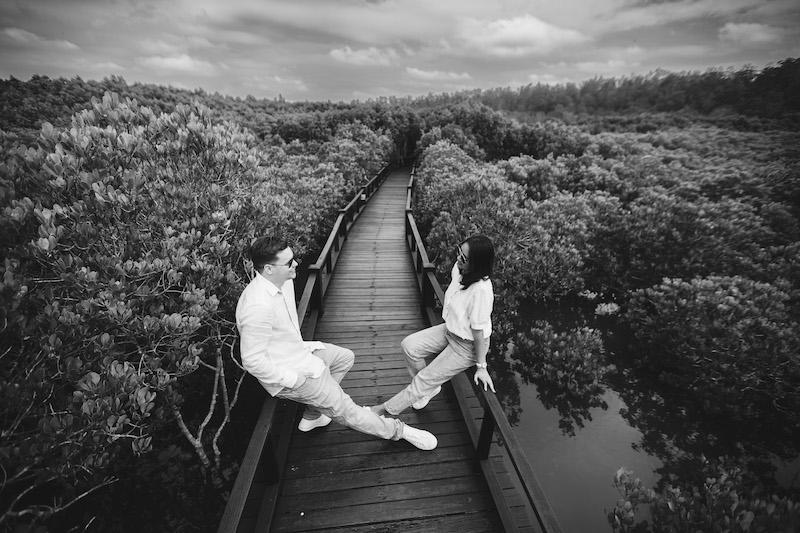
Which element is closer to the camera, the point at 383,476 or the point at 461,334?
the point at 461,334

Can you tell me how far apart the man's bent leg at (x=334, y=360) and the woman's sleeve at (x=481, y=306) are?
1.44m

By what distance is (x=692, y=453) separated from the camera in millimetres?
6191

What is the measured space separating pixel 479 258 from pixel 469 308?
53 centimetres

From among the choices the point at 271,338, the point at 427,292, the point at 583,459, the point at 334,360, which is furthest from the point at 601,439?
the point at 271,338

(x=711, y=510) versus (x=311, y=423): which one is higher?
(x=311, y=423)

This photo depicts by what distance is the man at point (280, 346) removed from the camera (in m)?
2.66

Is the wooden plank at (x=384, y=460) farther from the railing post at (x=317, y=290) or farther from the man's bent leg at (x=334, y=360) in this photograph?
the railing post at (x=317, y=290)

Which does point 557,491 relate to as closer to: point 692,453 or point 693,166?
point 692,453

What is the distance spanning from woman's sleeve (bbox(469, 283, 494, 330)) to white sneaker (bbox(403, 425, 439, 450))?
1.57m

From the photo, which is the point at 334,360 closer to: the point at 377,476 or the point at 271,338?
the point at 271,338

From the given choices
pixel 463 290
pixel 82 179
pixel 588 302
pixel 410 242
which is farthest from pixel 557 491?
pixel 82 179

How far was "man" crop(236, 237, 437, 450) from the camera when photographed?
266 cm

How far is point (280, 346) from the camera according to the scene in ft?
9.66

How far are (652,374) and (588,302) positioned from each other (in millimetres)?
2811
